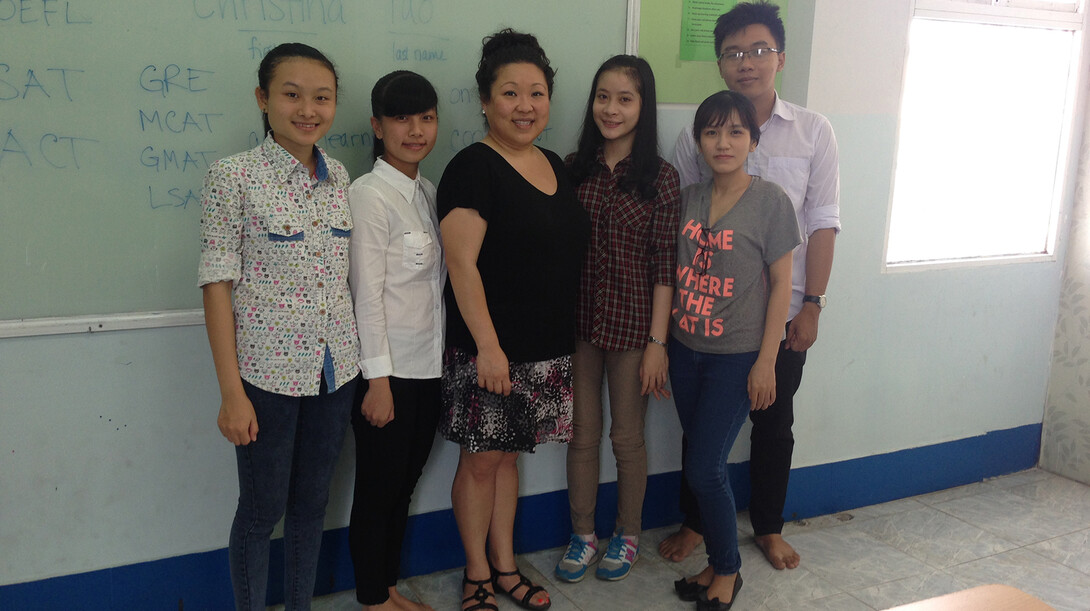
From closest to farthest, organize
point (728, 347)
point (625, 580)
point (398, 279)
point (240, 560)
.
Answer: point (240, 560) < point (398, 279) < point (728, 347) < point (625, 580)

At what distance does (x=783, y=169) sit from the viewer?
6.89 ft

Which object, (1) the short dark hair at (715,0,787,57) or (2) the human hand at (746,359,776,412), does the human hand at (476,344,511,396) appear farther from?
(1) the short dark hair at (715,0,787,57)

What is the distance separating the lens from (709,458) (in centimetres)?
192

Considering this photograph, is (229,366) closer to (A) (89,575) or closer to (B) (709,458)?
(A) (89,575)

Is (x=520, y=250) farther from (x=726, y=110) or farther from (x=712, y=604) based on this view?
(x=712, y=604)

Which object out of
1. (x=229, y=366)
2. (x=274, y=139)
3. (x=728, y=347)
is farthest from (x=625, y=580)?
(x=274, y=139)

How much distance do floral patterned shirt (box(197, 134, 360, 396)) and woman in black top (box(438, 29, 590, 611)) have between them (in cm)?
29

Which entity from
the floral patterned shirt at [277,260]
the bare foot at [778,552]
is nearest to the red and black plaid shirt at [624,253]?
the floral patterned shirt at [277,260]

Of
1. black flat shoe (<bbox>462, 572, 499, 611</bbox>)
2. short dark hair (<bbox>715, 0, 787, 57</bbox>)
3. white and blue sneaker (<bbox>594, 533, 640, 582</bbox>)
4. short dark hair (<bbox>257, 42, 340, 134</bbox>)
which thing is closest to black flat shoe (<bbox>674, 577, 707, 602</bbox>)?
white and blue sneaker (<bbox>594, 533, 640, 582</bbox>)

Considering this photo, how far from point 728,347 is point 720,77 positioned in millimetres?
915

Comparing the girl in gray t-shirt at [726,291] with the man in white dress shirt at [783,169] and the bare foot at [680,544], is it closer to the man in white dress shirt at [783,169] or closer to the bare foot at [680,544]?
the man in white dress shirt at [783,169]

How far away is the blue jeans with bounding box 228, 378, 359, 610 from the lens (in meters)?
1.56

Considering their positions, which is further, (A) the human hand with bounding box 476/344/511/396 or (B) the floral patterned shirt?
(A) the human hand with bounding box 476/344/511/396

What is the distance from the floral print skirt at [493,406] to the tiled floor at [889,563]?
518 millimetres
